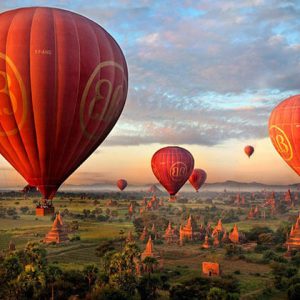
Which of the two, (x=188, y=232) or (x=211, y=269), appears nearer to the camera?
(x=211, y=269)

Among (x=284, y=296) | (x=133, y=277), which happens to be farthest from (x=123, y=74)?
(x=284, y=296)

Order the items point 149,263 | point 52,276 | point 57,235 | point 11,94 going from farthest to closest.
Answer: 1. point 57,235
2. point 149,263
3. point 52,276
4. point 11,94

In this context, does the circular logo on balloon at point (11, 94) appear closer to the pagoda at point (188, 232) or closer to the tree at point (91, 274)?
the tree at point (91, 274)

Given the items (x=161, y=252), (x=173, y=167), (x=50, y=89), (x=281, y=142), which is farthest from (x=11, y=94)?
(x=173, y=167)

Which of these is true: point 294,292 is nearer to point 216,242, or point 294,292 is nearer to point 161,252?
point 161,252

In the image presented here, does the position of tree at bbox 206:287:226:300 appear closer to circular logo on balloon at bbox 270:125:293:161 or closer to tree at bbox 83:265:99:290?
tree at bbox 83:265:99:290

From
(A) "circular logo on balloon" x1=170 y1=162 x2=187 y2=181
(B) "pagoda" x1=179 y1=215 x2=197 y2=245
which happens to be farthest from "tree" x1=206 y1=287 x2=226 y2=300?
(B) "pagoda" x1=179 y1=215 x2=197 y2=245

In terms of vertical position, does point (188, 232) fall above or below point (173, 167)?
below

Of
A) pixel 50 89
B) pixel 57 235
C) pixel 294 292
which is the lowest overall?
pixel 294 292
